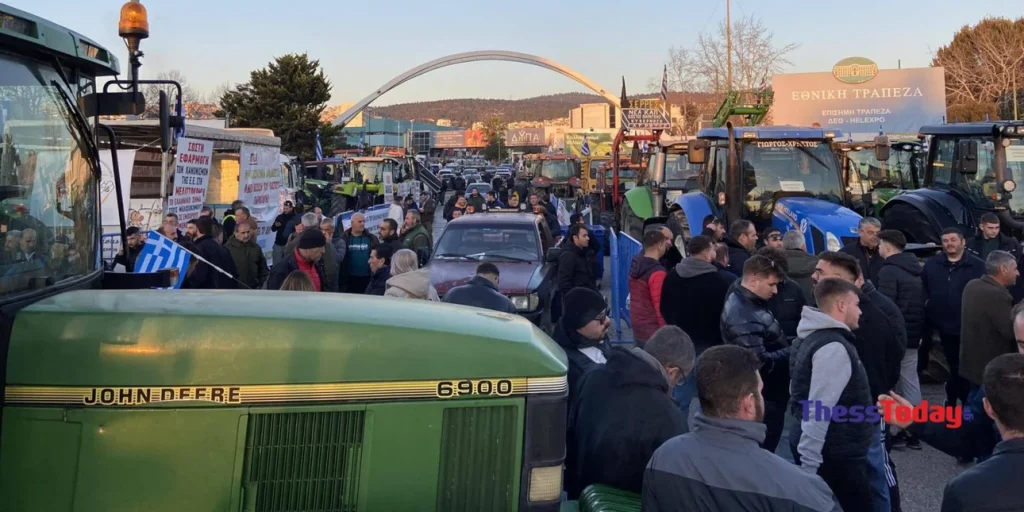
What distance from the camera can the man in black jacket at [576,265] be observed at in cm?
938

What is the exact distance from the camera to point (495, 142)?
403 feet

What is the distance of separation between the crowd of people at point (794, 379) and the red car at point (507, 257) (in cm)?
256

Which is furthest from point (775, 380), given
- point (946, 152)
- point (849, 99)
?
point (849, 99)

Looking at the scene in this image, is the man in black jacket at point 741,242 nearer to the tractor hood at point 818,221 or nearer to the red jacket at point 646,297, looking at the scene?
the red jacket at point 646,297

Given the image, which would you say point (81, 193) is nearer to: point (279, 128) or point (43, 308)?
point (43, 308)

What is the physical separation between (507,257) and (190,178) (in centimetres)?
553

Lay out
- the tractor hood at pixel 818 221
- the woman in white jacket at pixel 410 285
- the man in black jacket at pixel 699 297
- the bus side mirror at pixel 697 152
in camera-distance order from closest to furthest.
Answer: the man in black jacket at pixel 699 297 < the woman in white jacket at pixel 410 285 < the tractor hood at pixel 818 221 < the bus side mirror at pixel 697 152

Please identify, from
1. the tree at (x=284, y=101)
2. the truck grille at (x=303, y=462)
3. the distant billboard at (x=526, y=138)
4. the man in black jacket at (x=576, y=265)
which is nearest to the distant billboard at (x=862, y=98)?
the tree at (x=284, y=101)

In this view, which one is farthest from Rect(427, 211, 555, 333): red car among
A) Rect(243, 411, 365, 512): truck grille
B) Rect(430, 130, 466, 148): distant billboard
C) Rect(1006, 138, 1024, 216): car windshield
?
Rect(430, 130, 466, 148): distant billboard

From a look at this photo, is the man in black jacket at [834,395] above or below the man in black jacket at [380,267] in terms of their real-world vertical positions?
below

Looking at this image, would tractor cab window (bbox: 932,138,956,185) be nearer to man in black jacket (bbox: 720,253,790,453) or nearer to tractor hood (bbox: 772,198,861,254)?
tractor hood (bbox: 772,198,861,254)

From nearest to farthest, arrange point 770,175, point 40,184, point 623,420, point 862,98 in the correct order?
point 40,184 → point 623,420 → point 770,175 → point 862,98

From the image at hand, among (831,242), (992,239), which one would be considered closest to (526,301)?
(831,242)

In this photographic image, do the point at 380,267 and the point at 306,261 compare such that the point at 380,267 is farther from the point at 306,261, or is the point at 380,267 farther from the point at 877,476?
the point at 877,476
